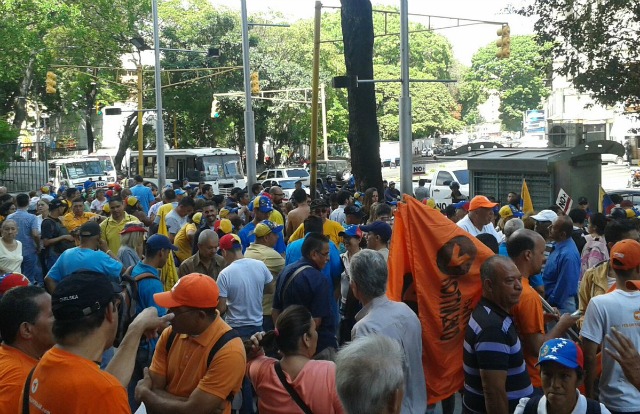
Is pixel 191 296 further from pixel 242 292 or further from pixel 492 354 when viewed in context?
pixel 242 292

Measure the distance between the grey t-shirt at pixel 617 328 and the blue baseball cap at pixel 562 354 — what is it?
0.98 meters

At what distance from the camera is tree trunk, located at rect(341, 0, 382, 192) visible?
768 inches

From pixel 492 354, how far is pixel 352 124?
15.6 m

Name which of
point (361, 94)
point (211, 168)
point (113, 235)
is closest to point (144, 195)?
point (361, 94)

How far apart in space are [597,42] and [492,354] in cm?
1715

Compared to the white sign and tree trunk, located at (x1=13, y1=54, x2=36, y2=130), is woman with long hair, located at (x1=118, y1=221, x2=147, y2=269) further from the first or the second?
tree trunk, located at (x1=13, y1=54, x2=36, y2=130)

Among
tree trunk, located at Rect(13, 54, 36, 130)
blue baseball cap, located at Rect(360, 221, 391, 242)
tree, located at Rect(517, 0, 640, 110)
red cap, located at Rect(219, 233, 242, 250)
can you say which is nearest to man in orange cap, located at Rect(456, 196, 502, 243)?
blue baseball cap, located at Rect(360, 221, 391, 242)

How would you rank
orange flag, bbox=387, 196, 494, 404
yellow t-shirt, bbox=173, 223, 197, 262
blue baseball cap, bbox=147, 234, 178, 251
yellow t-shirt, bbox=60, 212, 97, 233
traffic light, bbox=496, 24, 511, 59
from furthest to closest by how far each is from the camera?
traffic light, bbox=496, 24, 511, 59 → yellow t-shirt, bbox=60, 212, 97, 233 → yellow t-shirt, bbox=173, 223, 197, 262 → blue baseball cap, bbox=147, 234, 178, 251 → orange flag, bbox=387, 196, 494, 404

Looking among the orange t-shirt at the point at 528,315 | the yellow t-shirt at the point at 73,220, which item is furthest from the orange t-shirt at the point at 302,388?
the yellow t-shirt at the point at 73,220

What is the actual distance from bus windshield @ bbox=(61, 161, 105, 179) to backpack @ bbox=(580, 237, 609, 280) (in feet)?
107

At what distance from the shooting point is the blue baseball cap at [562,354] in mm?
3842

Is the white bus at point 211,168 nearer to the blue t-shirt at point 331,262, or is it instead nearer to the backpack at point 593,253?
the backpack at point 593,253

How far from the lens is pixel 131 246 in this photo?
9.02m

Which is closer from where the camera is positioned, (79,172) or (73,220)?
(73,220)
